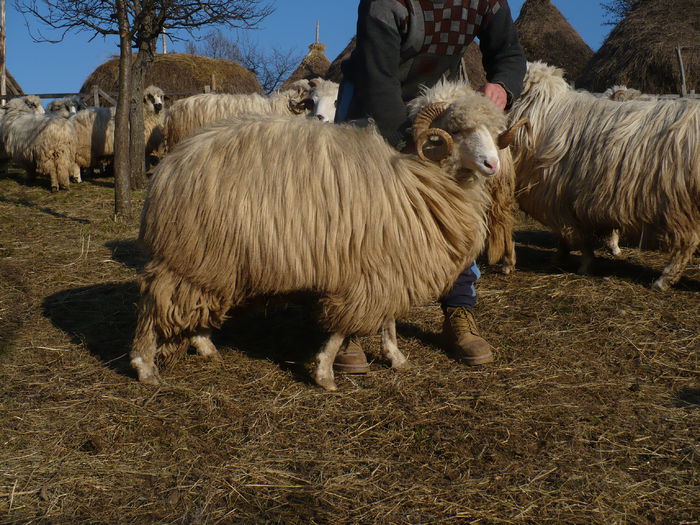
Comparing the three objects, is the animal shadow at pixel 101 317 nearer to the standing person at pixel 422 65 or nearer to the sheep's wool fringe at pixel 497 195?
the standing person at pixel 422 65

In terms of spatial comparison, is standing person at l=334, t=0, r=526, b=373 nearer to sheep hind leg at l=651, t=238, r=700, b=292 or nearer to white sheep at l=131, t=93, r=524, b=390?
white sheep at l=131, t=93, r=524, b=390

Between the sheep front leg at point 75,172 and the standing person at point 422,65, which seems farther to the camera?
the sheep front leg at point 75,172

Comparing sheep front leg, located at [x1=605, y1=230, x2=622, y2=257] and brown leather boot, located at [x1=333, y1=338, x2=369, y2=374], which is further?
sheep front leg, located at [x1=605, y1=230, x2=622, y2=257]

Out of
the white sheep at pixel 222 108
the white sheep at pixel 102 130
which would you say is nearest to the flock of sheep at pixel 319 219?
the white sheep at pixel 222 108

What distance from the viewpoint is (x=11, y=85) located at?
1185 inches

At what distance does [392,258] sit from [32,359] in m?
1.98

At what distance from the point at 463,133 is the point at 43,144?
983 centimetres

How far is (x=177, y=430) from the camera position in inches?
107

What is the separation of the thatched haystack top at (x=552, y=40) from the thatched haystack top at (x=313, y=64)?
312 inches

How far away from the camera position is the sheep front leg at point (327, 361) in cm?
317

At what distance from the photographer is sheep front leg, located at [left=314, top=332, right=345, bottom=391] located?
10.4 ft

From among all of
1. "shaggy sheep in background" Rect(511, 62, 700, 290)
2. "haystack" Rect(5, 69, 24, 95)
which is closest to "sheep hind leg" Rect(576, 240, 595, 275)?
"shaggy sheep in background" Rect(511, 62, 700, 290)

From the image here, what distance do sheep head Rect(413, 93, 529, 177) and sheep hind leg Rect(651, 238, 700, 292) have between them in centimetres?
235

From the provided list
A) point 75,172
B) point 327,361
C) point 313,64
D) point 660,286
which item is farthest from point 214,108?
point 313,64
